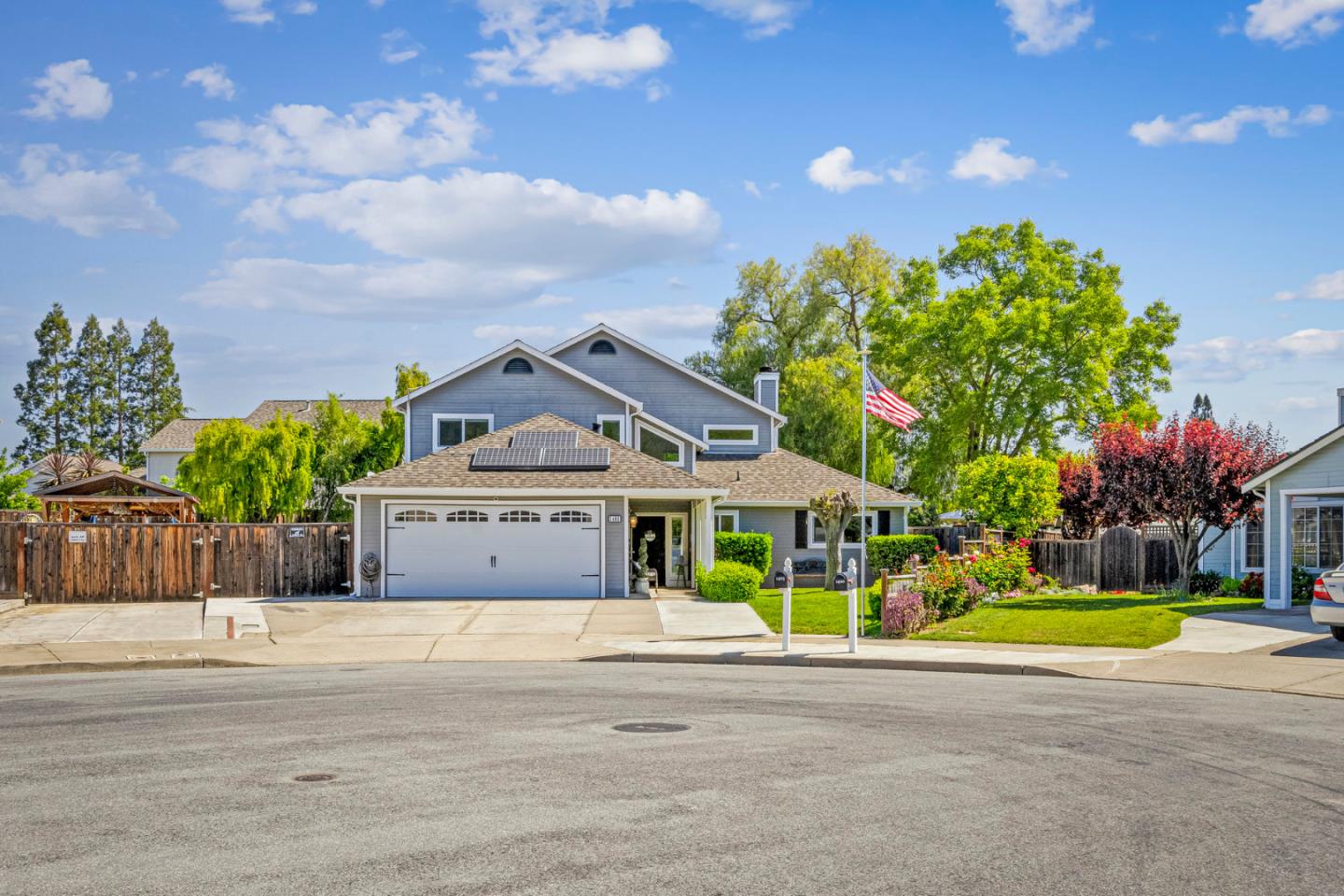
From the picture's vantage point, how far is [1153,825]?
27.1 feet

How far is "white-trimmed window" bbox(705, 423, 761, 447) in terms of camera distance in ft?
137

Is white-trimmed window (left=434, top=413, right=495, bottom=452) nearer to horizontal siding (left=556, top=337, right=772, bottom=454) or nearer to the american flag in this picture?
horizontal siding (left=556, top=337, right=772, bottom=454)

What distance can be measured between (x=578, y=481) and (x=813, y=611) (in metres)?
6.89

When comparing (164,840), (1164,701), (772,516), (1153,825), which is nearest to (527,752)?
(164,840)

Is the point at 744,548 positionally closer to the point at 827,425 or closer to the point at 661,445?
the point at 661,445

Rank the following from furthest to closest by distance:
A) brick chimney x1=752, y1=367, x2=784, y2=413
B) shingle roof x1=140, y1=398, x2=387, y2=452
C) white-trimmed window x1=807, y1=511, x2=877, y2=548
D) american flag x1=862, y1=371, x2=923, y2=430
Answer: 1. shingle roof x1=140, y1=398, x2=387, y2=452
2. brick chimney x1=752, y1=367, x2=784, y2=413
3. white-trimmed window x1=807, y1=511, x2=877, y2=548
4. american flag x1=862, y1=371, x2=923, y2=430

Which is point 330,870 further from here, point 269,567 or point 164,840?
point 269,567

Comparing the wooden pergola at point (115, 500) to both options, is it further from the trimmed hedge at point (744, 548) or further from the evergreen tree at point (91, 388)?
the evergreen tree at point (91, 388)

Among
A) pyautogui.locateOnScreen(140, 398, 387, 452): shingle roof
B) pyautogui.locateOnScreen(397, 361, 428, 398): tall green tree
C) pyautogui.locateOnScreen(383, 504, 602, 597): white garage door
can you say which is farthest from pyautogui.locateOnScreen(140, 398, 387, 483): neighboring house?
pyautogui.locateOnScreen(383, 504, 602, 597): white garage door

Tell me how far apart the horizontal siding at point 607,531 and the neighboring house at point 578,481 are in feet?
0.11

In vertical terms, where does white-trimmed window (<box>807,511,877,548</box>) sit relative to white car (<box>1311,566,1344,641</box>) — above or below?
above

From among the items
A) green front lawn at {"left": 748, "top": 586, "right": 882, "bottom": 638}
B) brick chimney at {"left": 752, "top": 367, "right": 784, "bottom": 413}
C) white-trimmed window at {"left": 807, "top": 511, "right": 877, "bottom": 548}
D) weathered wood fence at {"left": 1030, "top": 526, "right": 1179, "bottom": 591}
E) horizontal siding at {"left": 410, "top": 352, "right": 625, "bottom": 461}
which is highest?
brick chimney at {"left": 752, "top": 367, "right": 784, "bottom": 413}

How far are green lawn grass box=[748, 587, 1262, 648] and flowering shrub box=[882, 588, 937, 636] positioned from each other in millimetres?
368

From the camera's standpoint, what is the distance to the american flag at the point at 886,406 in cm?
3309
